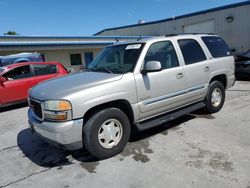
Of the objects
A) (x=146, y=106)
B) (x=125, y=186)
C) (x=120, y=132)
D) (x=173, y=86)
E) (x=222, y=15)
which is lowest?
(x=125, y=186)

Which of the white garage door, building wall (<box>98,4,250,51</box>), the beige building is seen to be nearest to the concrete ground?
the beige building

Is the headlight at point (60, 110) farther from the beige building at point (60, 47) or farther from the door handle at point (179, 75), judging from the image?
the beige building at point (60, 47)

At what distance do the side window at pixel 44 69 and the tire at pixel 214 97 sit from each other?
5.89 metres

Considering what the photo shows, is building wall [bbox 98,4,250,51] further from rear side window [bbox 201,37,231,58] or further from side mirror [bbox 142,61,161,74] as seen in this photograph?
side mirror [bbox 142,61,161,74]

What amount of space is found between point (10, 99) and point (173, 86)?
583 centimetres

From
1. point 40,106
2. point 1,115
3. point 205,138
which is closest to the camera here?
point 40,106

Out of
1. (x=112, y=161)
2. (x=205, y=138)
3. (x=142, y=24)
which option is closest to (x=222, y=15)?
(x=142, y=24)

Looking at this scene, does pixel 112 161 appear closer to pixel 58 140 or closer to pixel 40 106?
pixel 58 140

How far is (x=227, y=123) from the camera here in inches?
194

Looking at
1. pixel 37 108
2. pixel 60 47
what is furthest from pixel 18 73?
pixel 60 47

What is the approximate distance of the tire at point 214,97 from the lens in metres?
5.28

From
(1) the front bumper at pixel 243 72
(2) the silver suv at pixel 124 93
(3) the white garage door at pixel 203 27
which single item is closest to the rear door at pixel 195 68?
(2) the silver suv at pixel 124 93

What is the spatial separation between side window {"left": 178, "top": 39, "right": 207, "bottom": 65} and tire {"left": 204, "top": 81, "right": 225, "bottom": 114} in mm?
778

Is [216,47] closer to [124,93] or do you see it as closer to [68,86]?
[124,93]
